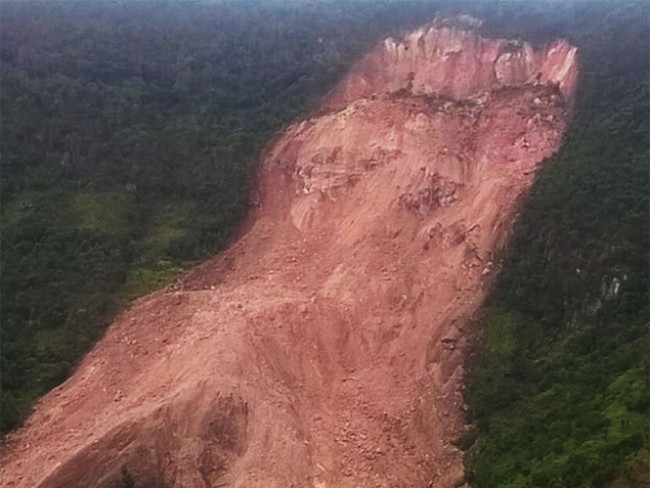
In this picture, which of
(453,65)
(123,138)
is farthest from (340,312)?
(453,65)

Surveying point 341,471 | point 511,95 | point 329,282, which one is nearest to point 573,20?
point 511,95

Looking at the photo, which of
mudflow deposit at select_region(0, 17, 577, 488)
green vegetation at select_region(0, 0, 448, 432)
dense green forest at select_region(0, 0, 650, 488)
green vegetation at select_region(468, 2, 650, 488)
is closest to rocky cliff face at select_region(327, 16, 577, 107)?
mudflow deposit at select_region(0, 17, 577, 488)

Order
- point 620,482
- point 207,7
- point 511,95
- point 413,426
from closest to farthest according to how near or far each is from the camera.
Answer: point 620,482, point 413,426, point 511,95, point 207,7

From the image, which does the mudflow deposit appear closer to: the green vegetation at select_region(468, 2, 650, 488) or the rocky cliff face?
the rocky cliff face

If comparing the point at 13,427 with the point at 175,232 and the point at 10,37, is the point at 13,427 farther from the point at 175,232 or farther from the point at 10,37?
→ the point at 10,37

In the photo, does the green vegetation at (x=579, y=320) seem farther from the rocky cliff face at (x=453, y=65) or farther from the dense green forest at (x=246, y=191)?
the rocky cliff face at (x=453, y=65)

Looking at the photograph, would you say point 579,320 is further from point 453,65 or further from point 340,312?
point 453,65
